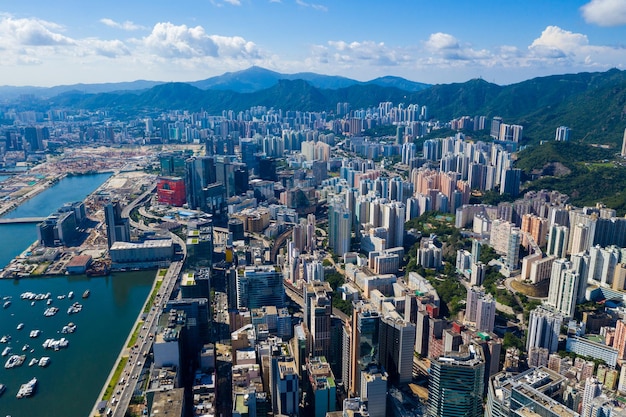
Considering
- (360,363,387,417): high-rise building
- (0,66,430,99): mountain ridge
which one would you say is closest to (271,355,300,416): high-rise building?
(360,363,387,417): high-rise building

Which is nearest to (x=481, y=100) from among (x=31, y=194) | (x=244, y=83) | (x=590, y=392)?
(x=31, y=194)

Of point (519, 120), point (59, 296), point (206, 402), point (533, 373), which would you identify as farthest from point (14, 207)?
point (519, 120)

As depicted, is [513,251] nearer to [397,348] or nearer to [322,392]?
[397,348]

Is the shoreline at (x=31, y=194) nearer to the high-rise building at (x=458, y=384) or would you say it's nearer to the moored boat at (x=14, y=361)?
the moored boat at (x=14, y=361)

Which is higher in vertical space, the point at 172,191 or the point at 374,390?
the point at 172,191

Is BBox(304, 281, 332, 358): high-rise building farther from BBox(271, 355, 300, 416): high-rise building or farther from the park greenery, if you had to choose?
the park greenery

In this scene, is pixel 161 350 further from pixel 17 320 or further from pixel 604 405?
pixel 604 405
